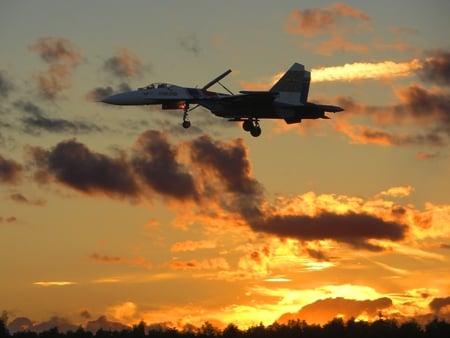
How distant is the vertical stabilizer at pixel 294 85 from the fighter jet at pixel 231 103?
146cm

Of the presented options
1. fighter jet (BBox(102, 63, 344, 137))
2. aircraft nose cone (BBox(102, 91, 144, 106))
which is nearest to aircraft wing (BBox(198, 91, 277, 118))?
fighter jet (BBox(102, 63, 344, 137))

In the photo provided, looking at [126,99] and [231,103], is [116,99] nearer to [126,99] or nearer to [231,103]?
[126,99]

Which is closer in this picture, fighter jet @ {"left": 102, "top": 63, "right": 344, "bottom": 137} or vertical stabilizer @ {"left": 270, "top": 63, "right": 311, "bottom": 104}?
fighter jet @ {"left": 102, "top": 63, "right": 344, "bottom": 137}

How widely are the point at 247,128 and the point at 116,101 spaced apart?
16.3 metres

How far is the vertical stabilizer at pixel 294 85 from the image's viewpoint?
148275 mm

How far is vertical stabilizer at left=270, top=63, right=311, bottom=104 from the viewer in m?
148

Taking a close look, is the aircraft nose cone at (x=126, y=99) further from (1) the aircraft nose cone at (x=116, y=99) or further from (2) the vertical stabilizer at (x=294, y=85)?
(2) the vertical stabilizer at (x=294, y=85)

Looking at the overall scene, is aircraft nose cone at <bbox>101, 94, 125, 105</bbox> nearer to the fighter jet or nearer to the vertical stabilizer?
the fighter jet

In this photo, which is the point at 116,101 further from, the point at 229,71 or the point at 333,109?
the point at 333,109

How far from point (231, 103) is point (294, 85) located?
40.9ft

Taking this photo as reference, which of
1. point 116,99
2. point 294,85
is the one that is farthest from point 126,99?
point 294,85

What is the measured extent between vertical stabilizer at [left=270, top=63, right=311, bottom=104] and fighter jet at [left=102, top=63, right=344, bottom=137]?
1460mm

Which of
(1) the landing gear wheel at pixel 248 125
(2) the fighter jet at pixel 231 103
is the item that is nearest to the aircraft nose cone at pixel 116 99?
(2) the fighter jet at pixel 231 103

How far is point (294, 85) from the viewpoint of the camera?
494 feet
